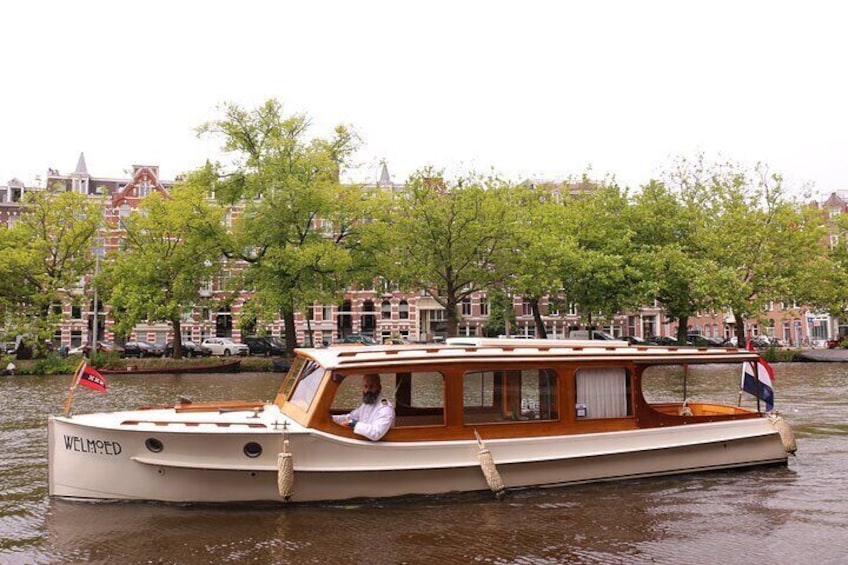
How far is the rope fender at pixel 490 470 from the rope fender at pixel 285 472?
2731mm

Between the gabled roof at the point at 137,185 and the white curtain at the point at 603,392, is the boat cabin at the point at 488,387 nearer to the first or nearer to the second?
the white curtain at the point at 603,392

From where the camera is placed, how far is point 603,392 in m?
11.4

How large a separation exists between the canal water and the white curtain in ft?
3.89

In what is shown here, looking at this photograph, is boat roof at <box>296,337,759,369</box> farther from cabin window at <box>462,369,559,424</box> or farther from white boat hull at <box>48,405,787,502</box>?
white boat hull at <box>48,405,787,502</box>

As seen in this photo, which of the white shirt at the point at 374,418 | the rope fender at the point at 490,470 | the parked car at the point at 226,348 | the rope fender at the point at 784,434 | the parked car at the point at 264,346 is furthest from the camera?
the parked car at the point at 264,346

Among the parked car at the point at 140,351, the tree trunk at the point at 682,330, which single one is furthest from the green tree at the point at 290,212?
the tree trunk at the point at 682,330

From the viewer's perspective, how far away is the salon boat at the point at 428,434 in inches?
377

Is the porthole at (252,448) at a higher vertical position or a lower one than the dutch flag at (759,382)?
lower

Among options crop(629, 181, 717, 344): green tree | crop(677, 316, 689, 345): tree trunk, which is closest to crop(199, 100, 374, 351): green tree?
crop(629, 181, 717, 344): green tree

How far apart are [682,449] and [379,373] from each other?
5.32 meters

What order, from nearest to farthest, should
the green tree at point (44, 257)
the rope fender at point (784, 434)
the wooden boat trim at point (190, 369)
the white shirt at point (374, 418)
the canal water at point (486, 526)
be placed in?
the canal water at point (486, 526)
the white shirt at point (374, 418)
the rope fender at point (784, 434)
the wooden boat trim at point (190, 369)
the green tree at point (44, 257)

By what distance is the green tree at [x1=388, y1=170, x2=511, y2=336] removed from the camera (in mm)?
42344

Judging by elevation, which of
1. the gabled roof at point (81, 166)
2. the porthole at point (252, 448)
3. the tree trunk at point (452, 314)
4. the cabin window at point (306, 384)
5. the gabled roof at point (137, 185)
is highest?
the gabled roof at point (81, 166)

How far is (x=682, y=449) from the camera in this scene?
38.1 ft
